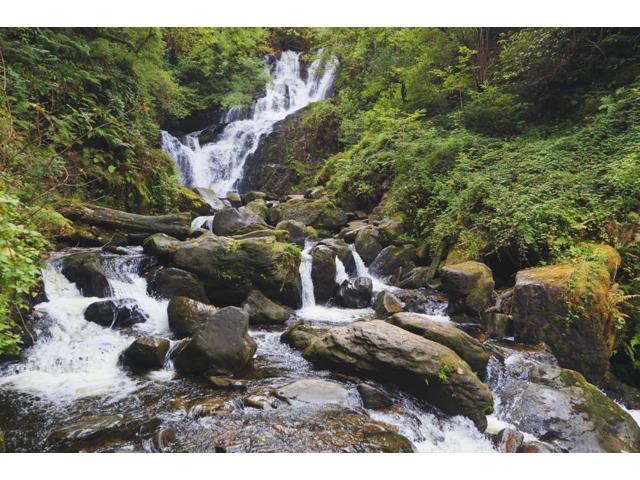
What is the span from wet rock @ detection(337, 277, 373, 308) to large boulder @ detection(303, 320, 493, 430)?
288 cm

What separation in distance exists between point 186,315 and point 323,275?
11.0 feet

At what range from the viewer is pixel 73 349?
17.3 ft

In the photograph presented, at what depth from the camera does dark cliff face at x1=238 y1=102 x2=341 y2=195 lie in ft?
58.3

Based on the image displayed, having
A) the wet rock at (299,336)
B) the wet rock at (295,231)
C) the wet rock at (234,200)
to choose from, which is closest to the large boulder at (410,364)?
the wet rock at (299,336)

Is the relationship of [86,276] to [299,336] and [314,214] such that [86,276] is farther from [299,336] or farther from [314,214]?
[314,214]

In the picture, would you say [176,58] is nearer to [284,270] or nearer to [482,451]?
[284,270]

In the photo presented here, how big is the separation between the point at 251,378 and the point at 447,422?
93.6 inches

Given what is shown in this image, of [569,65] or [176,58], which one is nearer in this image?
[569,65]

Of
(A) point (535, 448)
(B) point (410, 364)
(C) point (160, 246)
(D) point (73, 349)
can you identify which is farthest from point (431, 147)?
(D) point (73, 349)

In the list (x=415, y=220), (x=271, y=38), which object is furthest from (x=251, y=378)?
(x=271, y=38)

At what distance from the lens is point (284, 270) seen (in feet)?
24.6

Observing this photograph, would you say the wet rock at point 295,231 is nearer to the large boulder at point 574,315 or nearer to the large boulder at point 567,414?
the large boulder at point 574,315

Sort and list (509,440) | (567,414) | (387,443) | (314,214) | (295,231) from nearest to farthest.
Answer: (387,443), (509,440), (567,414), (295,231), (314,214)

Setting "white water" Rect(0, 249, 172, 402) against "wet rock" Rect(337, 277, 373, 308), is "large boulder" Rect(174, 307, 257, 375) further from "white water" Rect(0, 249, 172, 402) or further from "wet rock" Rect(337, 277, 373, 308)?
"wet rock" Rect(337, 277, 373, 308)
